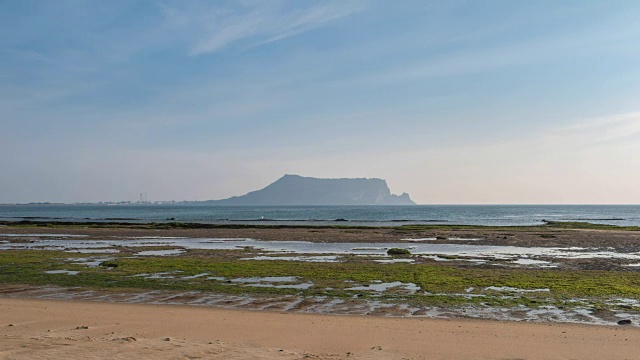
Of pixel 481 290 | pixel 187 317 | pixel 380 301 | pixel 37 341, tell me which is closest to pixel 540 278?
pixel 481 290

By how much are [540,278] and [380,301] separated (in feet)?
31.1

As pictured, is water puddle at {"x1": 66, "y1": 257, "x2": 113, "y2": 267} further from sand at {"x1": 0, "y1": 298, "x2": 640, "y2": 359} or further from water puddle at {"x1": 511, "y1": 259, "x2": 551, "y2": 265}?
water puddle at {"x1": 511, "y1": 259, "x2": 551, "y2": 265}

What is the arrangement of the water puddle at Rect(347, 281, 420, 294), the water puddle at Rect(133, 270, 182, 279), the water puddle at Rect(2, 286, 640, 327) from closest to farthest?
the water puddle at Rect(2, 286, 640, 327)
the water puddle at Rect(347, 281, 420, 294)
the water puddle at Rect(133, 270, 182, 279)

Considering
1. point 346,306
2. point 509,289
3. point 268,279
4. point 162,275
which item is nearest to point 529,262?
point 509,289

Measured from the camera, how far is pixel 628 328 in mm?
13258

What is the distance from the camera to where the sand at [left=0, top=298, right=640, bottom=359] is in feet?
33.7

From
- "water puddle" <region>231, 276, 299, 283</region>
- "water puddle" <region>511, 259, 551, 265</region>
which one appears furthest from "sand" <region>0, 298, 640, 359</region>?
"water puddle" <region>511, 259, 551, 265</region>

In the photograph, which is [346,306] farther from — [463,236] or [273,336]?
[463,236]

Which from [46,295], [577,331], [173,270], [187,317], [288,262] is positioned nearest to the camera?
[577,331]

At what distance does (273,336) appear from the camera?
40.2 feet

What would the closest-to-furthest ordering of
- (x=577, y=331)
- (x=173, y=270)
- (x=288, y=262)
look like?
(x=577, y=331)
(x=173, y=270)
(x=288, y=262)

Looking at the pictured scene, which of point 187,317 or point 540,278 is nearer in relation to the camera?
point 187,317

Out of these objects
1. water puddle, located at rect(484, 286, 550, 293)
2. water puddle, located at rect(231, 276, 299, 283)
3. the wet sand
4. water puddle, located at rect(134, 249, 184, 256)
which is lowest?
the wet sand

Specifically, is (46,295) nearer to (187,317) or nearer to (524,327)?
(187,317)
